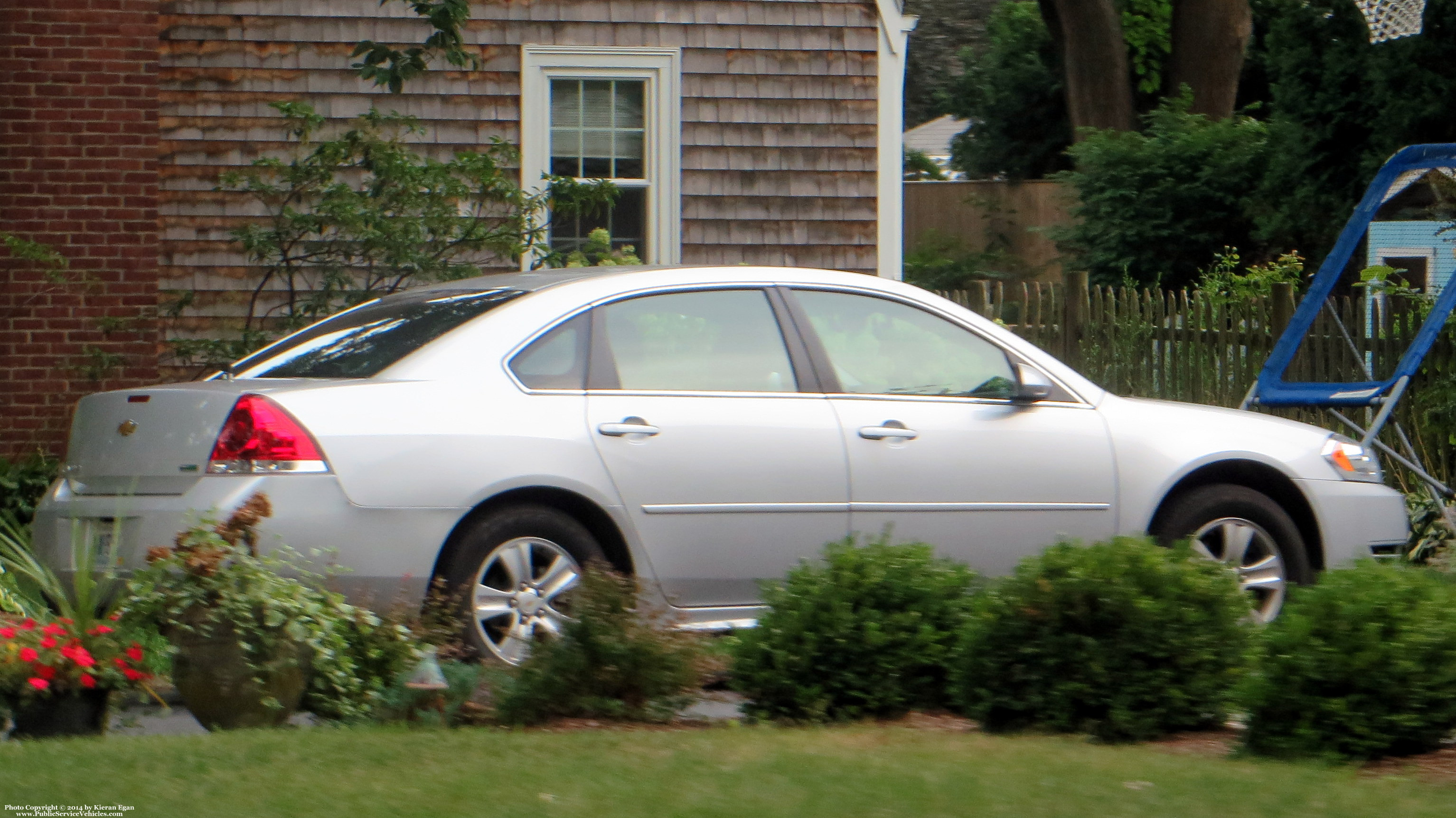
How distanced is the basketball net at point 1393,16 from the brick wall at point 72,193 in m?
9.05

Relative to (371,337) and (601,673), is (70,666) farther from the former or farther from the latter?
(371,337)

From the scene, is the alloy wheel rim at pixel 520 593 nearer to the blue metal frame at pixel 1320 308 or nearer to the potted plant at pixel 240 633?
the potted plant at pixel 240 633

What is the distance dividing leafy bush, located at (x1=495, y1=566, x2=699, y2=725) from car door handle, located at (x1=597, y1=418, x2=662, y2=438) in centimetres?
91

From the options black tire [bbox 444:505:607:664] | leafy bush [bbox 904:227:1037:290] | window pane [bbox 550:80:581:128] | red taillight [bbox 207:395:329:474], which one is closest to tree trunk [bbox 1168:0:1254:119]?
leafy bush [bbox 904:227:1037:290]

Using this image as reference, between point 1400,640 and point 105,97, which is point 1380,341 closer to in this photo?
point 1400,640

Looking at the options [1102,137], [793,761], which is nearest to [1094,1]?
[1102,137]

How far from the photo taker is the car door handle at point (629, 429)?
20.2ft

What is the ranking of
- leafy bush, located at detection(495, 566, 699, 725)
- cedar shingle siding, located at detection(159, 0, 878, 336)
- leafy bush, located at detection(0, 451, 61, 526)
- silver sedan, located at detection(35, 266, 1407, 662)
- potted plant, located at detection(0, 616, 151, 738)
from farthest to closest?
cedar shingle siding, located at detection(159, 0, 878, 336) < leafy bush, located at detection(0, 451, 61, 526) < silver sedan, located at detection(35, 266, 1407, 662) < leafy bush, located at detection(495, 566, 699, 725) < potted plant, located at detection(0, 616, 151, 738)

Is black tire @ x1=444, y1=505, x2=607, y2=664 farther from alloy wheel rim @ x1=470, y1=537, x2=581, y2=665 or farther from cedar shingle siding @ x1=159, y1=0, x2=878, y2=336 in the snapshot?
cedar shingle siding @ x1=159, y1=0, x2=878, y2=336

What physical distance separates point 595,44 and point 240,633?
8.40 m

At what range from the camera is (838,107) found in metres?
12.9

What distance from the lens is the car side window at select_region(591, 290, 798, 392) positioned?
20.9ft

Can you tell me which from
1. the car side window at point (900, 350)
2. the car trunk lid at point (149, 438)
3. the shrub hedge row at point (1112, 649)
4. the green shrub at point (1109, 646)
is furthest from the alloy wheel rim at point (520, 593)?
the green shrub at point (1109, 646)

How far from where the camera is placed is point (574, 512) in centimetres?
618
